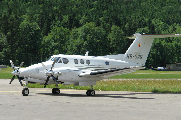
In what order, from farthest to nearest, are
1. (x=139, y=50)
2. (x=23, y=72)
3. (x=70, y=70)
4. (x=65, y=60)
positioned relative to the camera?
(x=139, y=50)
(x=65, y=60)
(x=70, y=70)
(x=23, y=72)

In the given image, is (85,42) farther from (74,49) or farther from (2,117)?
(2,117)

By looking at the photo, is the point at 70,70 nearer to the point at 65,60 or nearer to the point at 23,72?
the point at 65,60

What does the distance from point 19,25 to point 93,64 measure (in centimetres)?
11347

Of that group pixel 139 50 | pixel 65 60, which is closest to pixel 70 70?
pixel 65 60

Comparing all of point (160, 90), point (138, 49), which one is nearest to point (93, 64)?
point (138, 49)

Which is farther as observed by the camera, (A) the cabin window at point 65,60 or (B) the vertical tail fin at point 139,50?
(B) the vertical tail fin at point 139,50

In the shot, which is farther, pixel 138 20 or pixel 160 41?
pixel 138 20

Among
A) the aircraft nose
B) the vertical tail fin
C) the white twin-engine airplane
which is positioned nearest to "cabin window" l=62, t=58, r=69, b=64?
the white twin-engine airplane

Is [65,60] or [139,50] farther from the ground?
[139,50]

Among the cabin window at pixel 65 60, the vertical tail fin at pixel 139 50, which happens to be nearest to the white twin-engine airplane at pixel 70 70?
the cabin window at pixel 65 60

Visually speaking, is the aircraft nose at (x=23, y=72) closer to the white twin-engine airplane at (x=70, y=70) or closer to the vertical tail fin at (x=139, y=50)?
the white twin-engine airplane at (x=70, y=70)

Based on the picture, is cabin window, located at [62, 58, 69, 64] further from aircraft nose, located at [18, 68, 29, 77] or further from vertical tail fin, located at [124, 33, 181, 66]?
vertical tail fin, located at [124, 33, 181, 66]

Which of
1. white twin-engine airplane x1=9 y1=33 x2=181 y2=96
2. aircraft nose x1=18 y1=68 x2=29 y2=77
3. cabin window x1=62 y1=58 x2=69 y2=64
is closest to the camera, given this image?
aircraft nose x1=18 y1=68 x2=29 y2=77

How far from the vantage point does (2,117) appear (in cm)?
1620
